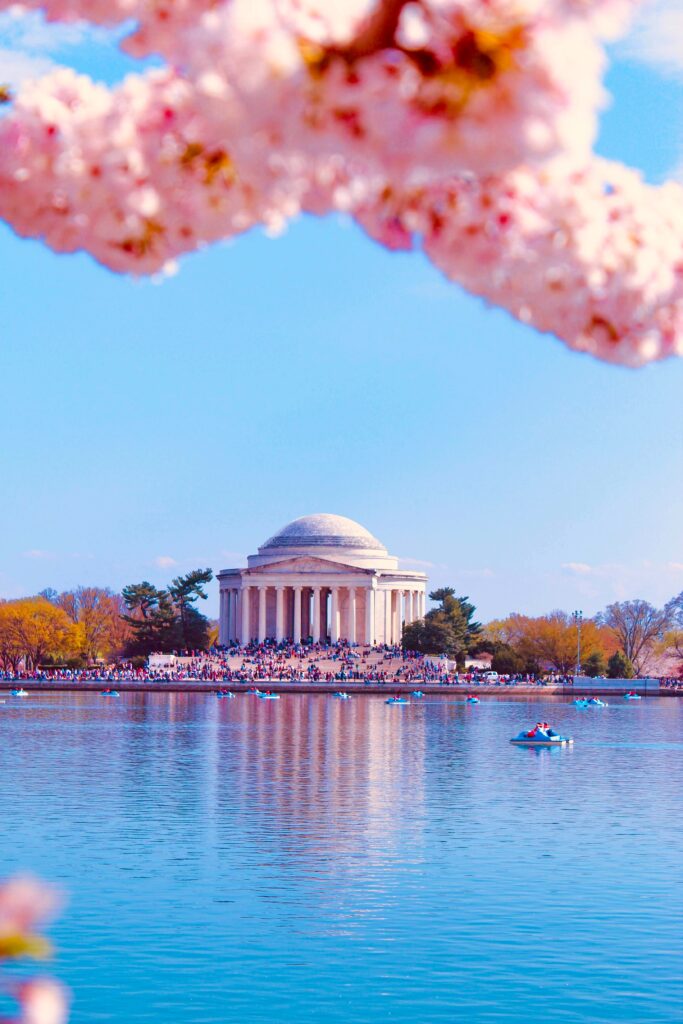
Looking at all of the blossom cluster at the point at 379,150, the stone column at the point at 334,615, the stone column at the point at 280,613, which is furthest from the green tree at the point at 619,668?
the blossom cluster at the point at 379,150

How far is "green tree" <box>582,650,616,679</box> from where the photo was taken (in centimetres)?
13900

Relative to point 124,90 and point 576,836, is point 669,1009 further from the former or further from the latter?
point 124,90

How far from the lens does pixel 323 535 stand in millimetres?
150375

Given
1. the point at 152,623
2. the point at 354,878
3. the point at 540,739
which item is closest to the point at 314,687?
the point at 152,623

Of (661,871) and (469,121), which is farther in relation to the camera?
(661,871)

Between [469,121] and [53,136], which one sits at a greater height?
[53,136]

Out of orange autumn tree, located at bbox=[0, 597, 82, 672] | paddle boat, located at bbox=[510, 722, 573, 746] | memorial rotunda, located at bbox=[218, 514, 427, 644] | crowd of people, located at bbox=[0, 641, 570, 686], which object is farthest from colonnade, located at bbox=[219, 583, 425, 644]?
paddle boat, located at bbox=[510, 722, 573, 746]

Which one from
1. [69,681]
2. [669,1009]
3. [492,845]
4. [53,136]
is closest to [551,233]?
[53,136]

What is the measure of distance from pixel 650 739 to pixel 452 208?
6844 centimetres

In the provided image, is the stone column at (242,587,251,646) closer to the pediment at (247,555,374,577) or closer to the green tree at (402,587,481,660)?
the pediment at (247,555,374,577)

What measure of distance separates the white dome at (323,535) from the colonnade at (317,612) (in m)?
5.00

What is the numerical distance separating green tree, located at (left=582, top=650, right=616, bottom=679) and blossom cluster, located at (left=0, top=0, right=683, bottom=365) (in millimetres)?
137079

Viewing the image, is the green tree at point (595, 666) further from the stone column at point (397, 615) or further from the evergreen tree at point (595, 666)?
the stone column at point (397, 615)

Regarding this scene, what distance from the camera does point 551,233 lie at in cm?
420
